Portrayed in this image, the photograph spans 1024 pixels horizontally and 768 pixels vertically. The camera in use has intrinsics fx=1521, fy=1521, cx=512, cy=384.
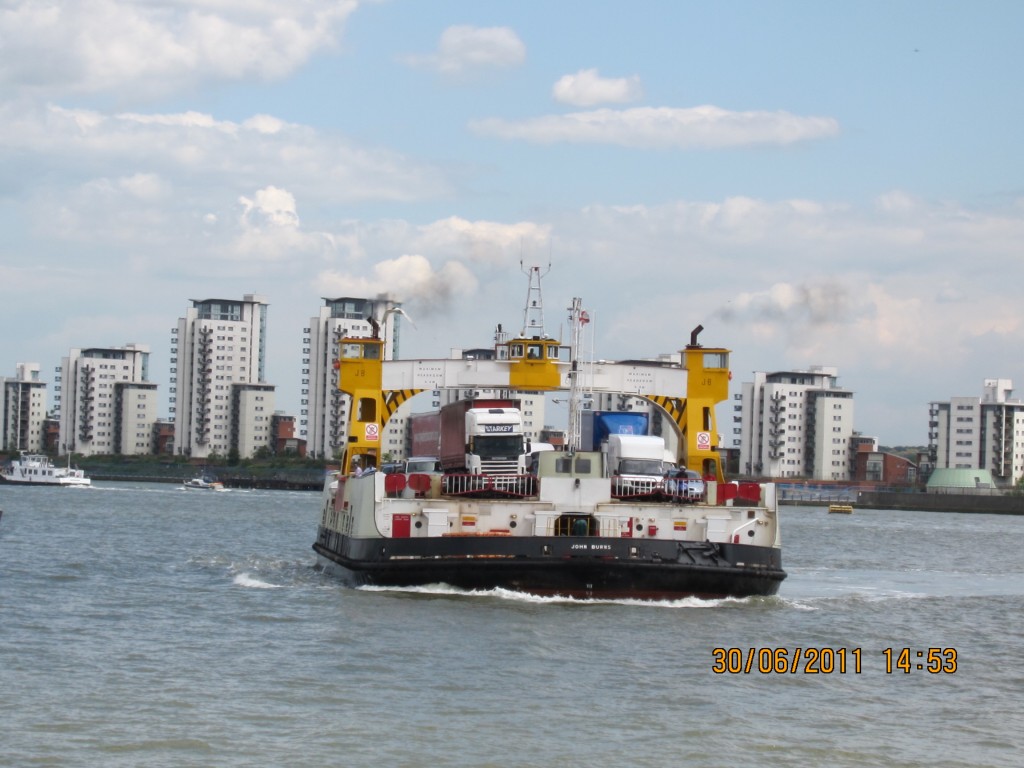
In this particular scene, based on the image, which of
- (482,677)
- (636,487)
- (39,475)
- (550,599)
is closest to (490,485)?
(550,599)

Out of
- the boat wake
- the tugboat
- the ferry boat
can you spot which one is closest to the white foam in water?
the tugboat

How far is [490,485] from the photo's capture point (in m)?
32.1

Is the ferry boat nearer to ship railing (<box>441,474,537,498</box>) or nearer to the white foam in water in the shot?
the white foam in water

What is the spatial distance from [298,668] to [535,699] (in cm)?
420

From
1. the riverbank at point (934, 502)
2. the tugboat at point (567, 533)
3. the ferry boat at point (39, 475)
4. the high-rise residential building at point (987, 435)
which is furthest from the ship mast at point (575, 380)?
the high-rise residential building at point (987, 435)

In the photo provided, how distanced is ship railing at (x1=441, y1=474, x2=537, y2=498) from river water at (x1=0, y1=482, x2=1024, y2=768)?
90.2 inches

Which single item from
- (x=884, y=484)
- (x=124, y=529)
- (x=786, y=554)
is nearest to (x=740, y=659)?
(x=786, y=554)

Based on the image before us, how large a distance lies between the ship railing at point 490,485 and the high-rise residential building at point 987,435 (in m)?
170

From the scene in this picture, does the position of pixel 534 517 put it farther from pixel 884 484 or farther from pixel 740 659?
pixel 884 484

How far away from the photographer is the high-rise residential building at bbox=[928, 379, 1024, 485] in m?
195

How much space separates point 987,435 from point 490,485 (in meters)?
175

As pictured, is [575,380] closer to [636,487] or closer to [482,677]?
[636,487]

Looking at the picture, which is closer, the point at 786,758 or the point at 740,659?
the point at 786,758

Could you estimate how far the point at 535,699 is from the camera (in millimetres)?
20609
